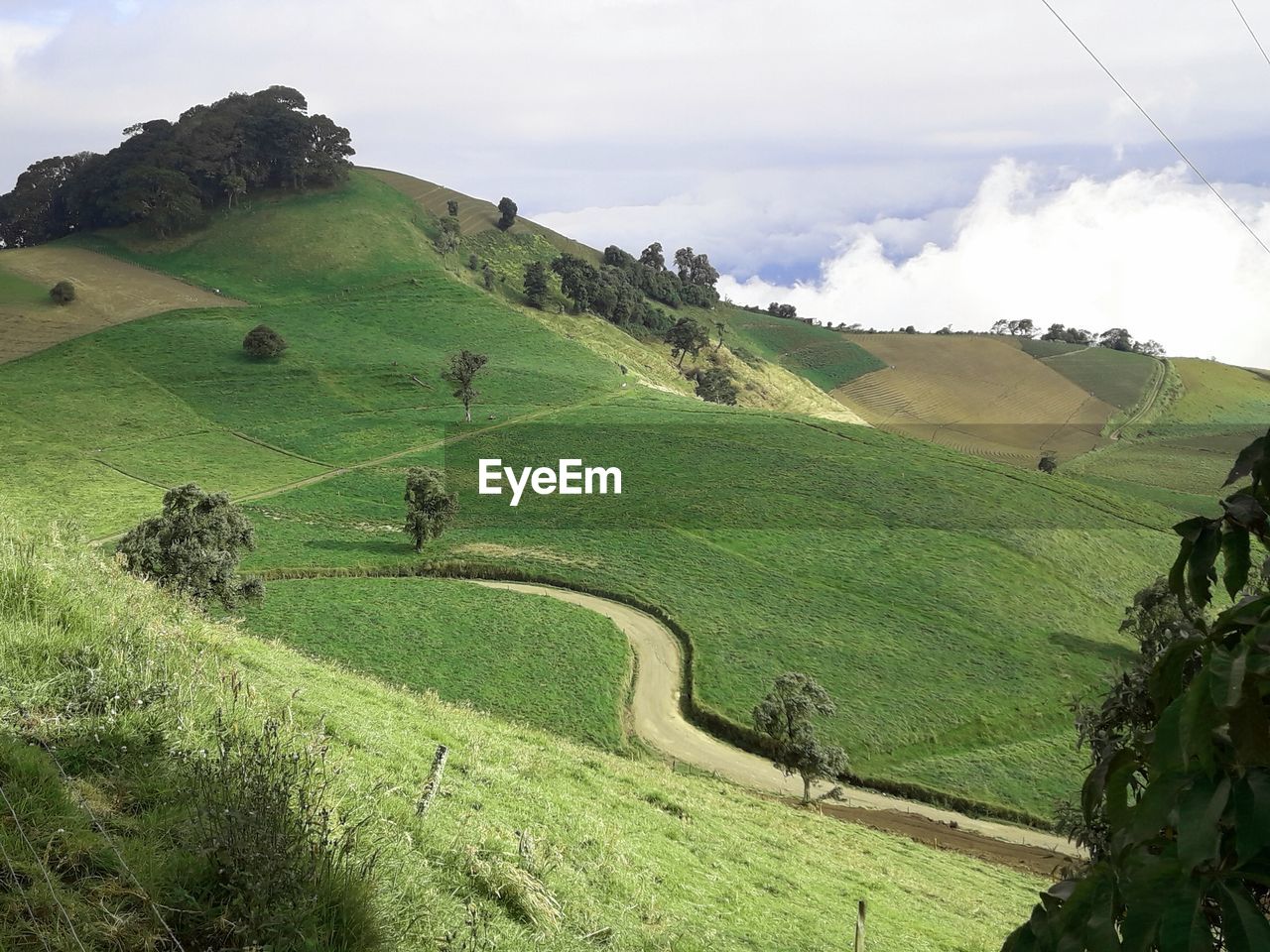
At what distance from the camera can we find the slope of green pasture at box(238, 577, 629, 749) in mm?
43438

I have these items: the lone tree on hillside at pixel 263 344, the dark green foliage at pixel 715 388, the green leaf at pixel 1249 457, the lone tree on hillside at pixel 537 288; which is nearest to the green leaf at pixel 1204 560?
the green leaf at pixel 1249 457

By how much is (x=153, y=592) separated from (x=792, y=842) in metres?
14.7

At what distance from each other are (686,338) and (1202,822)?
500 ft

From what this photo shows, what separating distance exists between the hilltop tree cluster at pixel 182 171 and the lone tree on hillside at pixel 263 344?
151ft

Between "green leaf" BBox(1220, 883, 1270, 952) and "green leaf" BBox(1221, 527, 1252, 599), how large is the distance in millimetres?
915

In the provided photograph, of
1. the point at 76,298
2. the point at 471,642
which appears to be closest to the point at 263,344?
the point at 76,298

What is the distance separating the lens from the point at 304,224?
477ft

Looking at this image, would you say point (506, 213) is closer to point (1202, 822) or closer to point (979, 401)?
point (979, 401)

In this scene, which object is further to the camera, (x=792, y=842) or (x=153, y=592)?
(x=792, y=842)

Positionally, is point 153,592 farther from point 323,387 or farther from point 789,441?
point 323,387

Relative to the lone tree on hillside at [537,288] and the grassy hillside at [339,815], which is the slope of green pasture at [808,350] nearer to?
the lone tree on hillside at [537,288]

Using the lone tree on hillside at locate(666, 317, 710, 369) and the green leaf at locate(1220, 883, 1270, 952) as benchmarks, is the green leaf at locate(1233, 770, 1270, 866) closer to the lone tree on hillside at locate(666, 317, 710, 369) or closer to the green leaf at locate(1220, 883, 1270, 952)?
the green leaf at locate(1220, 883, 1270, 952)

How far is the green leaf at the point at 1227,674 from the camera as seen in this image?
2.07 metres

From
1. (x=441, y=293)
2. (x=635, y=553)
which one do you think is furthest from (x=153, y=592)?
(x=441, y=293)
